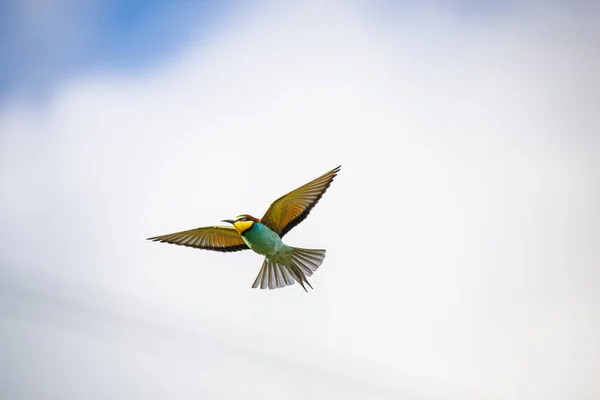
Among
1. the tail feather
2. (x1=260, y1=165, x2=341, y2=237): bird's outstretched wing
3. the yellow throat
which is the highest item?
(x1=260, y1=165, x2=341, y2=237): bird's outstretched wing

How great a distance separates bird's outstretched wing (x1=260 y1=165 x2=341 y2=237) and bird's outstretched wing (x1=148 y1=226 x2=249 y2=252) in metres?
0.25

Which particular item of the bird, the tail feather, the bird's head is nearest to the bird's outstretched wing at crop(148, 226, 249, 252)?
the bird

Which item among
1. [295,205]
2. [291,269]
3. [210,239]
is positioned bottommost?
[291,269]

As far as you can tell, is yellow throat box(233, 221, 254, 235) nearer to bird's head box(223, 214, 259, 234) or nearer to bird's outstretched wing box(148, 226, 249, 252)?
Answer: bird's head box(223, 214, 259, 234)

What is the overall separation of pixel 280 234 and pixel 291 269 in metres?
0.22

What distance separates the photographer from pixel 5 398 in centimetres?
448

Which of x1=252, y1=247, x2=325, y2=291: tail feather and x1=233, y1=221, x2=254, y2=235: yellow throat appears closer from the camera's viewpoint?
x1=233, y1=221, x2=254, y2=235: yellow throat

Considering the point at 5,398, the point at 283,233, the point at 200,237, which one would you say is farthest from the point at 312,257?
the point at 5,398

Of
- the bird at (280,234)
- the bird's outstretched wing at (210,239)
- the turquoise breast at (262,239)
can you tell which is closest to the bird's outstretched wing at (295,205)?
the bird at (280,234)

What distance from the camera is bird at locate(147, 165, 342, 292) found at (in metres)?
4.67

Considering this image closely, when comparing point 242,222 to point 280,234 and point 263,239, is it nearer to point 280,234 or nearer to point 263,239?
point 263,239

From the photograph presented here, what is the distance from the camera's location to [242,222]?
4633mm

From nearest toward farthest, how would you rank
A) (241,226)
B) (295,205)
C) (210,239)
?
(241,226)
(295,205)
(210,239)

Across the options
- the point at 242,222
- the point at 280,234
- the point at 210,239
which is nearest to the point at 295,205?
the point at 280,234
